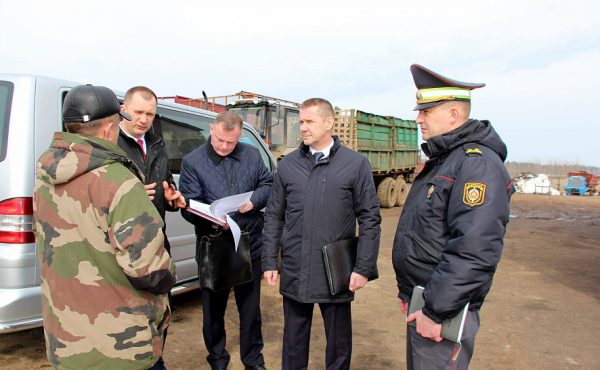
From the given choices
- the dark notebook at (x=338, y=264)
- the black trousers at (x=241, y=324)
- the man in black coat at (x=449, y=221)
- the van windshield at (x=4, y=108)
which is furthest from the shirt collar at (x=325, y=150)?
the van windshield at (x=4, y=108)

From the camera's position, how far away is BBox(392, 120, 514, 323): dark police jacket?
5.06 feet

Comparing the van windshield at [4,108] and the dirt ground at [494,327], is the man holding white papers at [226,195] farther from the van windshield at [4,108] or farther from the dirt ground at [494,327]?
the van windshield at [4,108]

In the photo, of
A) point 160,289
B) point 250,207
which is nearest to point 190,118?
point 250,207

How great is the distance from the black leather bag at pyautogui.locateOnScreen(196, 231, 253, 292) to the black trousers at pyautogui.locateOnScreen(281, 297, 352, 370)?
0.41 meters

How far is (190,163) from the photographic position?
9.45 ft

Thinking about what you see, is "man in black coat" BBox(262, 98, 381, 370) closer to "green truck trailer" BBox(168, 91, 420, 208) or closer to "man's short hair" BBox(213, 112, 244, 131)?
"man's short hair" BBox(213, 112, 244, 131)

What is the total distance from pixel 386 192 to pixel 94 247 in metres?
12.2

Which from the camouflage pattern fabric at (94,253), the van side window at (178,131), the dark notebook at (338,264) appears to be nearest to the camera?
the camouflage pattern fabric at (94,253)

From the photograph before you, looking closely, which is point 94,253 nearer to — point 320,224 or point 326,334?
point 320,224

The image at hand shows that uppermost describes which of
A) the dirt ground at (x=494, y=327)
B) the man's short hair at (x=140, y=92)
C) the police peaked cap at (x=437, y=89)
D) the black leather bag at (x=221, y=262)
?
the man's short hair at (x=140, y=92)

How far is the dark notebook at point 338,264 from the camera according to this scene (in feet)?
7.78

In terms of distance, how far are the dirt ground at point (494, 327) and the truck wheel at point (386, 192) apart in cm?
675

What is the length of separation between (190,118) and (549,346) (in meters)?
3.53

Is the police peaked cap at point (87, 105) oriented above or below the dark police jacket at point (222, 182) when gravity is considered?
above
